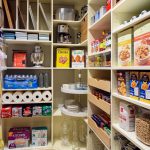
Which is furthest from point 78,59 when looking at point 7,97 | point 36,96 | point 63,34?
point 7,97

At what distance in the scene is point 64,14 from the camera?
2.57m

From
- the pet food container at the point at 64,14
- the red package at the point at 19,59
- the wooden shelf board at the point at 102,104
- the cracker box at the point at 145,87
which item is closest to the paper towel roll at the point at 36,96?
the red package at the point at 19,59

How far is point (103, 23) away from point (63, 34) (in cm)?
91

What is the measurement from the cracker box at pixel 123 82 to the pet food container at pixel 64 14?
1489 mm

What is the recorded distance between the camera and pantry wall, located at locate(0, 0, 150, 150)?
141 cm

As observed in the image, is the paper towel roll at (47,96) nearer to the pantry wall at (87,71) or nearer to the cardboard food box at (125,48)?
the pantry wall at (87,71)

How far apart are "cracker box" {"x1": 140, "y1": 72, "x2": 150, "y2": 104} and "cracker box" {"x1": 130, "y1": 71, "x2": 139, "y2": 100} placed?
0.16ft

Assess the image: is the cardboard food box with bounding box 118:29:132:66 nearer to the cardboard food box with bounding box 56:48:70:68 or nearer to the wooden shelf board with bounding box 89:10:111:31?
the wooden shelf board with bounding box 89:10:111:31

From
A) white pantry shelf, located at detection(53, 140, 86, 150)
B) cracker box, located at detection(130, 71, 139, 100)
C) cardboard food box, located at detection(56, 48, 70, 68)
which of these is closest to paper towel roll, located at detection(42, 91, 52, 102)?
cardboard food box, located at detection(56, 48, 70, 68)

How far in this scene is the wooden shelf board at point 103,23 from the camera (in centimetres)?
159

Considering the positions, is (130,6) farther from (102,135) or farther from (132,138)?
(102,135)

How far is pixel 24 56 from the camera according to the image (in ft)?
8.25

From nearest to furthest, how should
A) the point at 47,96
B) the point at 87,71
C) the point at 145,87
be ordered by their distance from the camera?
the point at 145,87 < the point at 87,71 < the point at 47,96

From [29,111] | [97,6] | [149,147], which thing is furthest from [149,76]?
[29,111]
